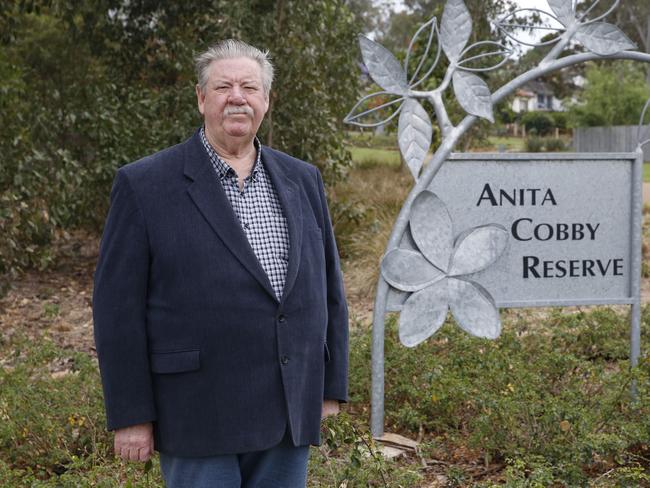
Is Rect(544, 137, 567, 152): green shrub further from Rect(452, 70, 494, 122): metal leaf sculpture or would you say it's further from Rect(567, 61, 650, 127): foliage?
Rect(452, 70, 494, 122): metal leaf sculpture

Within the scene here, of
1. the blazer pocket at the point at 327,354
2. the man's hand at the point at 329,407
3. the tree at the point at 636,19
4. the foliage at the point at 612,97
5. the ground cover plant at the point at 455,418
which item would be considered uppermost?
the tree at the point at 636,19

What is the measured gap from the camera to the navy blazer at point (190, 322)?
2.39 meters

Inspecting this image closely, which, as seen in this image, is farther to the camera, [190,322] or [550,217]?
[550,217]

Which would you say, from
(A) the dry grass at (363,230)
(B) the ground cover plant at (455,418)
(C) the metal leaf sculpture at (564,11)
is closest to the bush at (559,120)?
(A) the dry grass at (363,230)

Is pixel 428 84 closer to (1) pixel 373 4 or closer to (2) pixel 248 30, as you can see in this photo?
(2) pixel 248 30

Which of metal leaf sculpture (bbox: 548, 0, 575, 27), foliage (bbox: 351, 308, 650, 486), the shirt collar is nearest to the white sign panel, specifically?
foliage (bbox: 351, 308, 650, 486)

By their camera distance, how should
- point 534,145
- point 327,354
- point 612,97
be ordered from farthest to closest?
point 612,97 → point 534,145 → point 327,354

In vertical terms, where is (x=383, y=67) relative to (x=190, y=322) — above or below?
above

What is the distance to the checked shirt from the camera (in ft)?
8.22

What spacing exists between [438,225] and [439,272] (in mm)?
241

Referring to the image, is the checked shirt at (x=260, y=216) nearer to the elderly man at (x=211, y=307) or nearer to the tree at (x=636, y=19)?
the elderly man at (x=211, y=307)

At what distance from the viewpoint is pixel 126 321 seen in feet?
7.82

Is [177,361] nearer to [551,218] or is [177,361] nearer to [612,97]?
[551,218]

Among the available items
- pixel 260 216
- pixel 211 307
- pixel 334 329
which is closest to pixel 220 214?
pixel 260 216
